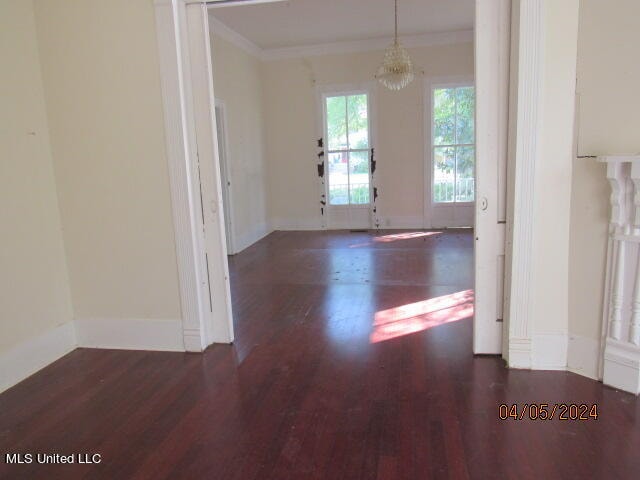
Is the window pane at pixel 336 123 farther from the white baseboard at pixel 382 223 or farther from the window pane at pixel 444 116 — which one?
the window pane at pixel 444 116

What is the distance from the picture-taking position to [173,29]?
282 cm

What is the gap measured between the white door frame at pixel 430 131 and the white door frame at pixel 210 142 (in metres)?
4.99

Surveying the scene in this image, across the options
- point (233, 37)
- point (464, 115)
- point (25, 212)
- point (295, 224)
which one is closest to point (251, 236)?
point (295, 224)

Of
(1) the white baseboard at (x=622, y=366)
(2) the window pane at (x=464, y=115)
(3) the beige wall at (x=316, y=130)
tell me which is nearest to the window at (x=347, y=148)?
(3) the beige wall at (x=316, y=130)

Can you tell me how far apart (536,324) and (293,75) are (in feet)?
20.8

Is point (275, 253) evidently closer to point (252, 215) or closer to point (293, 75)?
point (252, 215)

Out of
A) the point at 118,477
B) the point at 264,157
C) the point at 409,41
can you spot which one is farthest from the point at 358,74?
the point at 118,477

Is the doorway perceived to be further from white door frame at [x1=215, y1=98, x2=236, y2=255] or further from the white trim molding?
white door frame at [x1=215, y1=98, x2=236, y2=255]

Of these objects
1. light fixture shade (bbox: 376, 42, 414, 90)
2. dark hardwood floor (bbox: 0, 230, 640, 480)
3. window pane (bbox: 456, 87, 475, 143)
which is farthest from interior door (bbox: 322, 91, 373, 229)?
dark hardwood floor (bbox: 0, 230, 640, 480)

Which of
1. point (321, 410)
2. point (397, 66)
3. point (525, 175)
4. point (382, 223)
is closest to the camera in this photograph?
point (321, 410)

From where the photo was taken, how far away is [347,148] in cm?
784

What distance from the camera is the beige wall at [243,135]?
247 inches

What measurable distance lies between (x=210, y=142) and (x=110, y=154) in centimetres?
69

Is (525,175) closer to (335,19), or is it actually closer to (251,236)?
(335,19)
